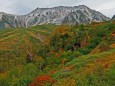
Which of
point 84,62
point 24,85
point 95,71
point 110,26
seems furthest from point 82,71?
Answer: point 110,26

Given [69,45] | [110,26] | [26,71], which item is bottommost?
[26,71]

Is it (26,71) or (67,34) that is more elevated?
(67,34)

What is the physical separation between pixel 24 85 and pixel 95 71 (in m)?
31.5

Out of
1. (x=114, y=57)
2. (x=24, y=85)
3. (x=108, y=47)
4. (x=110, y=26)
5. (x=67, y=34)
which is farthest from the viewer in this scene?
(x=67, y=34)

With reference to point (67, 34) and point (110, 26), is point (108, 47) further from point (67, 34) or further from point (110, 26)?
point (67, 34)

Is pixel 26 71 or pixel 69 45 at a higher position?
pixel 69 45

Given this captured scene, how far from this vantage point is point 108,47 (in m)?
73.2

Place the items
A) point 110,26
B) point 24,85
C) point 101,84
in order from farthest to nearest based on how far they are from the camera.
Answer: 1. point 110,26
2. point 24,85
3. point 101,84

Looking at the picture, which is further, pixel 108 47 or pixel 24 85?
pixel 24 85

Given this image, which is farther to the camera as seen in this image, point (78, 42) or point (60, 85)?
point (78, 42)

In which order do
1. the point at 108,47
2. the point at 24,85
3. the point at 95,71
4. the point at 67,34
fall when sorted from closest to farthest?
the point at 95,71, the point at 108,47, the point at 24,85, the point at 67,34

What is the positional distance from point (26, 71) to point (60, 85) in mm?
61906

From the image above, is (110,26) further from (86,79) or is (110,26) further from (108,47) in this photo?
(86,79)

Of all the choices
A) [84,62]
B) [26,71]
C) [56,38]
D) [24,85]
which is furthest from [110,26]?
[84,62]
